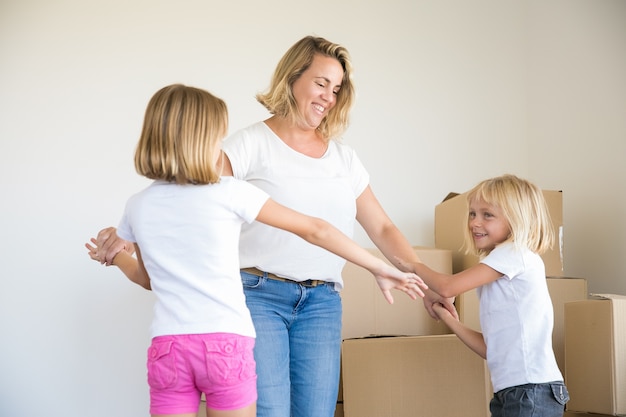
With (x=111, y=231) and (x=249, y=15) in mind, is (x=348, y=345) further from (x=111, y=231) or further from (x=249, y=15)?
(x=249, y=15)

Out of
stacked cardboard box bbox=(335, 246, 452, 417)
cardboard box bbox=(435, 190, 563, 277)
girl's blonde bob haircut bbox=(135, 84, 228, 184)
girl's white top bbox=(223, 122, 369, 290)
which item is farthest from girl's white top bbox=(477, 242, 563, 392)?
girl's blonde bob haircut bbox=(135, 84, 228, 184)

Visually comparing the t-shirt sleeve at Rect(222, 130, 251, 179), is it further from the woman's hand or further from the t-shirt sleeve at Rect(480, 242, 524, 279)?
the t-shirt sleeve at Rect(480, 242, 524, 279)

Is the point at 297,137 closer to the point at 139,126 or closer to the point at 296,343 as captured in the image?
the point at 296,343

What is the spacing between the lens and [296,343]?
5.55 feet

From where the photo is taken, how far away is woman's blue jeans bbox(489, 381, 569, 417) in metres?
1.80

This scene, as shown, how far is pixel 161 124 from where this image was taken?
1.44 m

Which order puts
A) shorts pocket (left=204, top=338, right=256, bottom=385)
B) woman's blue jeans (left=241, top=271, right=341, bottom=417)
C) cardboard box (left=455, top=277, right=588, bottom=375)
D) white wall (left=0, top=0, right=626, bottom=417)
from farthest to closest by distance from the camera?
white wall (left=0, top=0, right=626, bottom=417) < cardboard box (left=455, top=277, right=588, bottom=375) < woman's blue jeans (left=241, top=271, right=341, bottom=417) < shorts pocket (left=204, top=338, right=256, bottom=385)

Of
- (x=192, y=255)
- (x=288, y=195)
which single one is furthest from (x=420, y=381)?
(x=192, y=255)

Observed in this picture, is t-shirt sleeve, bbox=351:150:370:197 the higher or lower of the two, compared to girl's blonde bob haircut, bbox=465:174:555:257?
higher

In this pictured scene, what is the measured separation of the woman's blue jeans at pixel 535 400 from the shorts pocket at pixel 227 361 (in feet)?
2.48

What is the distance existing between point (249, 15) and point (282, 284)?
1.80 metres

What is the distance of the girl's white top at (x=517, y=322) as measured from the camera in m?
1.85

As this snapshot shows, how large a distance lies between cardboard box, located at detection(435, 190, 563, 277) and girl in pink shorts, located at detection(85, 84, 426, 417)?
1.00 meters

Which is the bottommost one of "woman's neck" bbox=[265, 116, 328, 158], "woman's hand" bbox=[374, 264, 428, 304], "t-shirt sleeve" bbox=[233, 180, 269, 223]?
"woman's hand" bbox=[374, 264, 428, 304]
